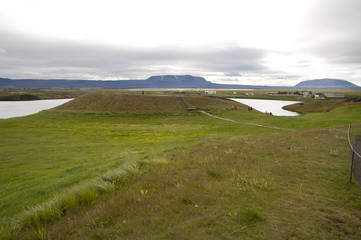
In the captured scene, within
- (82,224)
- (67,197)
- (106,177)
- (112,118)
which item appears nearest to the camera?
(82,224)

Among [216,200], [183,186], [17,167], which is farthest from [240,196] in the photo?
[17,167]

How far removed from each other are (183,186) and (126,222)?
2.85 meters

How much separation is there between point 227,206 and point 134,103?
7706cm

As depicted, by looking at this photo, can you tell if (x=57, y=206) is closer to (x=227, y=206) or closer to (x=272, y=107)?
(x=227, y=206)

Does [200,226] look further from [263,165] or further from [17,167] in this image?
[17,167]

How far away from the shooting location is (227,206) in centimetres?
674

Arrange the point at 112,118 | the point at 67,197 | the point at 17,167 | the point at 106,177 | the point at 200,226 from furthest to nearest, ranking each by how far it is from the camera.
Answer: the point at 112,118, the point at 17,167, the point at 106,177, the point at 67,197, the point at 200,226

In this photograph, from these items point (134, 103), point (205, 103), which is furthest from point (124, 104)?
point (205, 103)

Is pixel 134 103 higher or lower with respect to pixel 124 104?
higher

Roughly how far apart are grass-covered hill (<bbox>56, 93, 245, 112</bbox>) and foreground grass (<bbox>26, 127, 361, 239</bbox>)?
6658cm

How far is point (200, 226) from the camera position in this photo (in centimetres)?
573

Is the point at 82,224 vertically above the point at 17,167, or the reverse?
Answer: the point at 82,224

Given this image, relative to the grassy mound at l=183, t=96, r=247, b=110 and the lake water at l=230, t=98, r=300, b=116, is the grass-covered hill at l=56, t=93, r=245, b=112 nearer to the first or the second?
the grassy mound at l=183, t=96, r=247, b=110

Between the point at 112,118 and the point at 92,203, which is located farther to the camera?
the point at 112,118
